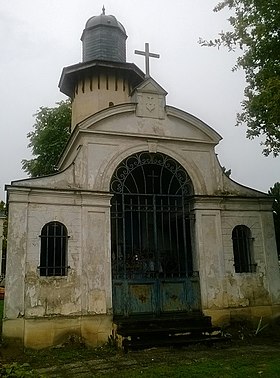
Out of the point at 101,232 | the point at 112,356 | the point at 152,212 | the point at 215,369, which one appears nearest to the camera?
the point at 215,369

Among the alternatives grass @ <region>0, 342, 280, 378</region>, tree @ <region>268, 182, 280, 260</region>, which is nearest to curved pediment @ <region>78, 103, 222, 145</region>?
grass @ <region>0, 342, 280, 378</region>

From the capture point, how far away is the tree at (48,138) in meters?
18.7

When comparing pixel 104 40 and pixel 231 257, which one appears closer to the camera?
Answer: pixel 231 257

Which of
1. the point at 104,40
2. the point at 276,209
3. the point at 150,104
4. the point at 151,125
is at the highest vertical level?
the point at 104,40

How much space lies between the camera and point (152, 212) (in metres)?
10.7

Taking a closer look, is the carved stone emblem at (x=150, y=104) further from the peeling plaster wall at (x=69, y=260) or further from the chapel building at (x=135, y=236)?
the peeling plaster wall at (x=69, y=260)

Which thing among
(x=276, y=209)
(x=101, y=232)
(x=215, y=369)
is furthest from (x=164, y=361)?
(x=276, y=209)

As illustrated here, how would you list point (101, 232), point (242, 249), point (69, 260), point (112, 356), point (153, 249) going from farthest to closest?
point (242, 249)
point (153, 249)
point (101, 232)
point (69, 260)
point (112, 356)

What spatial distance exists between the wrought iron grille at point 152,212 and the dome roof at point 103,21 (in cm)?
665

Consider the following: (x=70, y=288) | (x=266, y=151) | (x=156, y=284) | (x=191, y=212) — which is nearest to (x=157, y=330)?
(x=156, y=284)

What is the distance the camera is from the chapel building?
923 centimetres

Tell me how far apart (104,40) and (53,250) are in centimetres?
895

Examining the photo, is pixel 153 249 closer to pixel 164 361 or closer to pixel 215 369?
pixel 164 361

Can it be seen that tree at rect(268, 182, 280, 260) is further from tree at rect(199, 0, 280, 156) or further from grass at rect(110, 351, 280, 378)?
grass at rect(110, 351, 280, 378)
